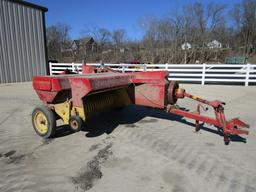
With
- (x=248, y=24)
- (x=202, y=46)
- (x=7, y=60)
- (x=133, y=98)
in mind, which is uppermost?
(x=248, y=24)

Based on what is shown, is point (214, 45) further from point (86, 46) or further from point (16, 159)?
point (16, 159)

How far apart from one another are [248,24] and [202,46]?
12496 millimetres

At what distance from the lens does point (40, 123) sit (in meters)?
4.12

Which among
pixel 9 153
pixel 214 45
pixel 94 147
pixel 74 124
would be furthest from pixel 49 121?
pixel 214 45

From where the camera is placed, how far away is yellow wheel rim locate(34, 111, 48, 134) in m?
4.01

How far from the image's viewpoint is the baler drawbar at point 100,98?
340 cm

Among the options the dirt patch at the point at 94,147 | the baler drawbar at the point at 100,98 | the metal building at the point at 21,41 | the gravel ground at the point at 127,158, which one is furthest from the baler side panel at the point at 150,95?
the metal building at the point at 21,41

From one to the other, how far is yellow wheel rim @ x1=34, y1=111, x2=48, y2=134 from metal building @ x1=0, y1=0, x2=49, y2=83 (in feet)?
29.5

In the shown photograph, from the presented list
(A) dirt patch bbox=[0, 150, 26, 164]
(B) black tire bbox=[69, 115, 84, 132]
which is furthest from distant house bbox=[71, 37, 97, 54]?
(A) dirt patch bbox=[0, 150, 26, 164]

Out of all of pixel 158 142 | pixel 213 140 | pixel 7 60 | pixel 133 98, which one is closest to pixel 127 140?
pixel 158 142

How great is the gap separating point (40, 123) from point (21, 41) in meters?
9.83

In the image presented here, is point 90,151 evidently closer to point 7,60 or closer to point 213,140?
point 213,140

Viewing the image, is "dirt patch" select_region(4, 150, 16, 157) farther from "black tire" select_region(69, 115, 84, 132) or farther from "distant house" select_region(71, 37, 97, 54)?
"distant house" select_region(71, 37, 97, 54)

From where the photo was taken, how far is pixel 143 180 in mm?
2639
